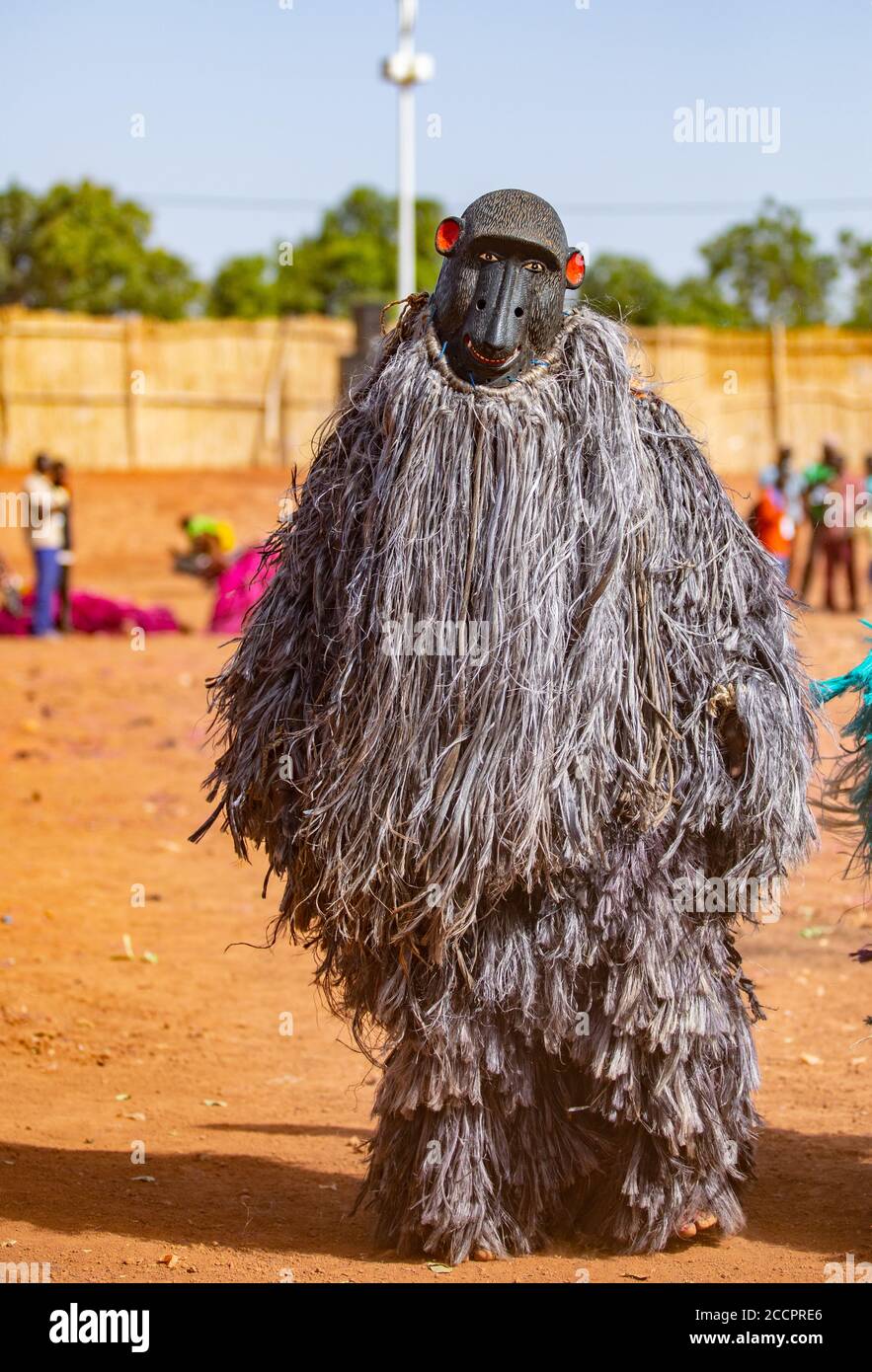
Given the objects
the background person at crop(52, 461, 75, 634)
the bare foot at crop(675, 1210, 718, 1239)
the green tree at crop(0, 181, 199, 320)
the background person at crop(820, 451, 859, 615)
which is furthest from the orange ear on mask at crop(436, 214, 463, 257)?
the green tree at crop(0, 181, 199, 320)

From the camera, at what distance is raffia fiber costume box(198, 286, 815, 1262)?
348 centimetres

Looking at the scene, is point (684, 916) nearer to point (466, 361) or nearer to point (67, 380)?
point (466, 361)

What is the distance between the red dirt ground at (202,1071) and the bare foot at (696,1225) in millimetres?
58

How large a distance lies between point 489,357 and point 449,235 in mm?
338

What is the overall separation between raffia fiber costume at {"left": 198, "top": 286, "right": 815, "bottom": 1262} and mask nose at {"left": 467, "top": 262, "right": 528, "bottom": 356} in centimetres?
11

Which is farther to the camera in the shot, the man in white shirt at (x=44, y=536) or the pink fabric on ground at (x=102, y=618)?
the pink fabric on ground at (x=102, y=618)

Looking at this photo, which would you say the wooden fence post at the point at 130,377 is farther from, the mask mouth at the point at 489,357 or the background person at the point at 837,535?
the mask mouth at the point at 489,357

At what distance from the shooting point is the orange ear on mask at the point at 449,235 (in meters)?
3.65

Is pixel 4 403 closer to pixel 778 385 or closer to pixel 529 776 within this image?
pixel 778 385

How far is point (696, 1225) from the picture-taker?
3.72m

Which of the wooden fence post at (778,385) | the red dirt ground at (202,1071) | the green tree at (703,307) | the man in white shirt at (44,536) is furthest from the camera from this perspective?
the green tree at (703,307)

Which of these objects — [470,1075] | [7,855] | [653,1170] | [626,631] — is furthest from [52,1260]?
[7,855]

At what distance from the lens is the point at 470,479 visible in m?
3.52

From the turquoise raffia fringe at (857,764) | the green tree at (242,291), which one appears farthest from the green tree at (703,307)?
the turquoise raffia fringe at (857,764)
